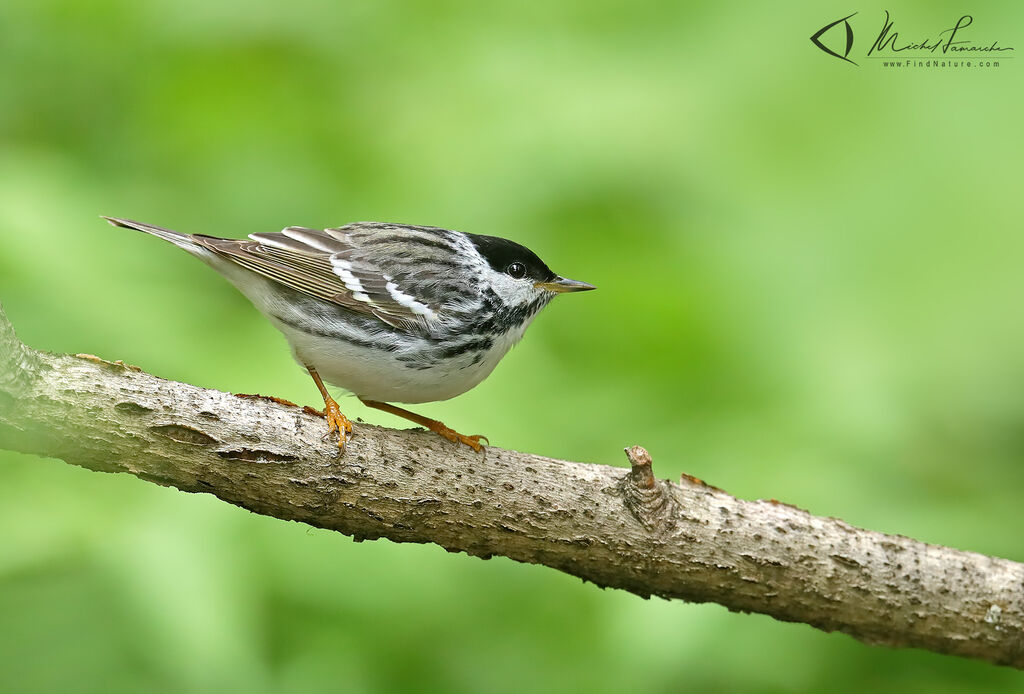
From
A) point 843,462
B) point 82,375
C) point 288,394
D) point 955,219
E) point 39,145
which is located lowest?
point 82,375

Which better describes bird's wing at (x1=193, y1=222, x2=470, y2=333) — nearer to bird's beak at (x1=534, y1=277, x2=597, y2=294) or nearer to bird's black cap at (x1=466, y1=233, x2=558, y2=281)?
bird's black cap at (x1=466, y1=233, x2=558, y2=281)

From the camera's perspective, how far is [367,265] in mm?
4340

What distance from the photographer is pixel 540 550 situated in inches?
145

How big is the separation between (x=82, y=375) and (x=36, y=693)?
1.50m

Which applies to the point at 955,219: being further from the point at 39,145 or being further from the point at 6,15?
the point at 6,15

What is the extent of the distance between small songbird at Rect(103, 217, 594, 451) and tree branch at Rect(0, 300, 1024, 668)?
1.06ft

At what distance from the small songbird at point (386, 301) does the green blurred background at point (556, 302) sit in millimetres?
482

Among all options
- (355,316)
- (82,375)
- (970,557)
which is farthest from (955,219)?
(82,375)

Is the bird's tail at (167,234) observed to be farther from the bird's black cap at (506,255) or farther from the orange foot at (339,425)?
the bird's black cap at (506,255)
